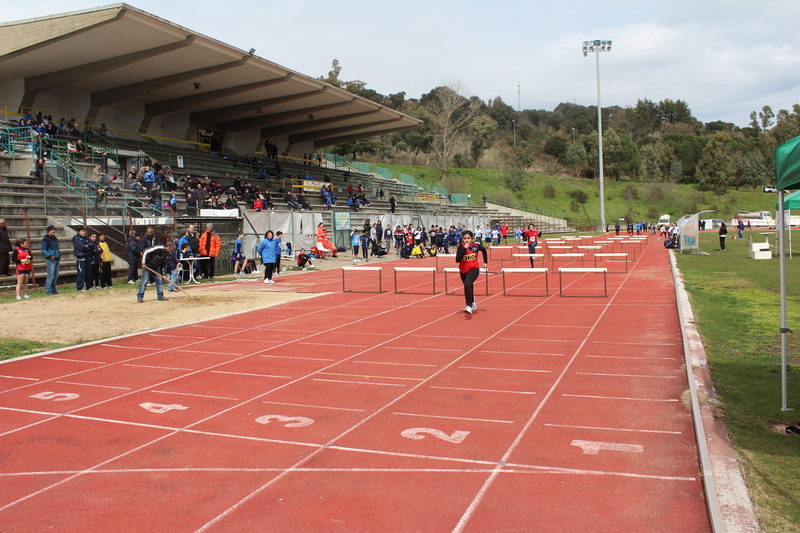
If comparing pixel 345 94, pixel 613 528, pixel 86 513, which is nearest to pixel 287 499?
pixel 86 513

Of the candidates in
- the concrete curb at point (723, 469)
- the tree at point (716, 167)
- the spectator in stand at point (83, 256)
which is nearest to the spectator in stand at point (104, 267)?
the spectator in stand at point (83, 256)

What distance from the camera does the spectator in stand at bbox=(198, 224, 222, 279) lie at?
838 inches

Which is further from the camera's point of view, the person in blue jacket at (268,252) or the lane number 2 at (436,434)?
the person in blue jacket at (268,252)

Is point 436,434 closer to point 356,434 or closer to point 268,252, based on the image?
point 356,434

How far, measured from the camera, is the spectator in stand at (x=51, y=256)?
16.4m

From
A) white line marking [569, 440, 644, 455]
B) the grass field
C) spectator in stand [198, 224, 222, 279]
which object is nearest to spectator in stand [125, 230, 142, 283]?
spectator in stand [198, 224, 222, 279]

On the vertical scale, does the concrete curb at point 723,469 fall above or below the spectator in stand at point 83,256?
below

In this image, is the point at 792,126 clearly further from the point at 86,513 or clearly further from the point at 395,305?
the point at 86,513

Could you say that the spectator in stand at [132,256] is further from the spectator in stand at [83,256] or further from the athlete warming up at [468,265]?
the athlete warming up at [468,265]

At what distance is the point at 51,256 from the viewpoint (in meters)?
16.5

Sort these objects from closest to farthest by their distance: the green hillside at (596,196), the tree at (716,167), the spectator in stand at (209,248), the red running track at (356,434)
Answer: the red running track at (356,434) → the spectator in stand at (209,248) → the green hillside at (596,196) → the tree at (716,167)

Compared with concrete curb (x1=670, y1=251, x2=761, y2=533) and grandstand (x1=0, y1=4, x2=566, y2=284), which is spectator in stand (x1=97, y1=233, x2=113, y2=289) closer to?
grandstand (x1=0, y1=4, x2=566, y2=284)

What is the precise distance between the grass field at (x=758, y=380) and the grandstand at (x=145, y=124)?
17.7 metres

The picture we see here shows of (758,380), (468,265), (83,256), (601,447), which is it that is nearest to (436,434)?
(601,447)
